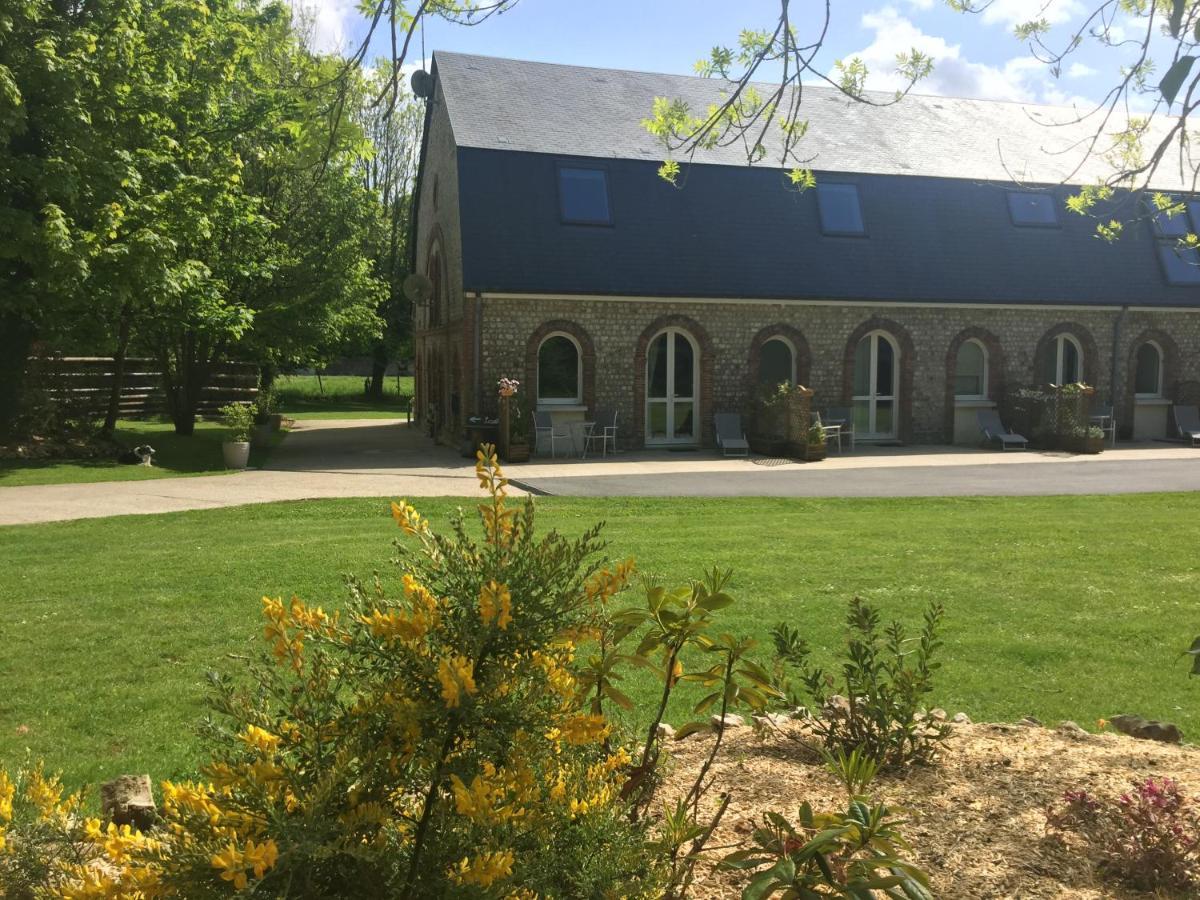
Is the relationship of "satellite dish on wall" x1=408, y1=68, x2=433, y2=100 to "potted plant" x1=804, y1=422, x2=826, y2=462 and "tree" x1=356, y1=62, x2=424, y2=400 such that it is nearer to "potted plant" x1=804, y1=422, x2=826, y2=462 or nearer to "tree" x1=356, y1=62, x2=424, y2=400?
"potted plant" x1=804, y1=422, x2=826, y2=462

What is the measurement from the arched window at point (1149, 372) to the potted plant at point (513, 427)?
16.6 meters

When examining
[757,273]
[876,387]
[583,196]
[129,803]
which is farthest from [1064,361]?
[129,803]

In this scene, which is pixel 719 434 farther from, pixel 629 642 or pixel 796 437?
pixel 629 642

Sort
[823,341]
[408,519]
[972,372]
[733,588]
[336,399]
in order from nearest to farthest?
[408,519], [733,588], [823,341], [972,372], [336,399]

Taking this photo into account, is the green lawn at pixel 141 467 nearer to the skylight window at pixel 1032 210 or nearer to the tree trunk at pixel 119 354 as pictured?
the tree trunk at pixel 119 354

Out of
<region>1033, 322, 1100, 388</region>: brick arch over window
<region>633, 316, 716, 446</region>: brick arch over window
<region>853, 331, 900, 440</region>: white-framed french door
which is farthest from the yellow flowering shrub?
<region>1033, 322, 1100, 388</region>: brick arch over window

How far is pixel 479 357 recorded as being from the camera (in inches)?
832

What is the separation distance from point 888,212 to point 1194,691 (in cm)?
1991

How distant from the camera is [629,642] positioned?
6.62 meters

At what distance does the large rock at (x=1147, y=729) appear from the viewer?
421cm

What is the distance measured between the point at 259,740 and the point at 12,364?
20.8 metres

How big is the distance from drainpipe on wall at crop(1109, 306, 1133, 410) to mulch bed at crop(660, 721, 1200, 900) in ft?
77.5

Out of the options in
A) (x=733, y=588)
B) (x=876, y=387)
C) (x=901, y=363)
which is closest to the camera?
(x=733, y=588)

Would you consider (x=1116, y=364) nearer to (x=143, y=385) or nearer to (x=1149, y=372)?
(x=1149, y=372)
